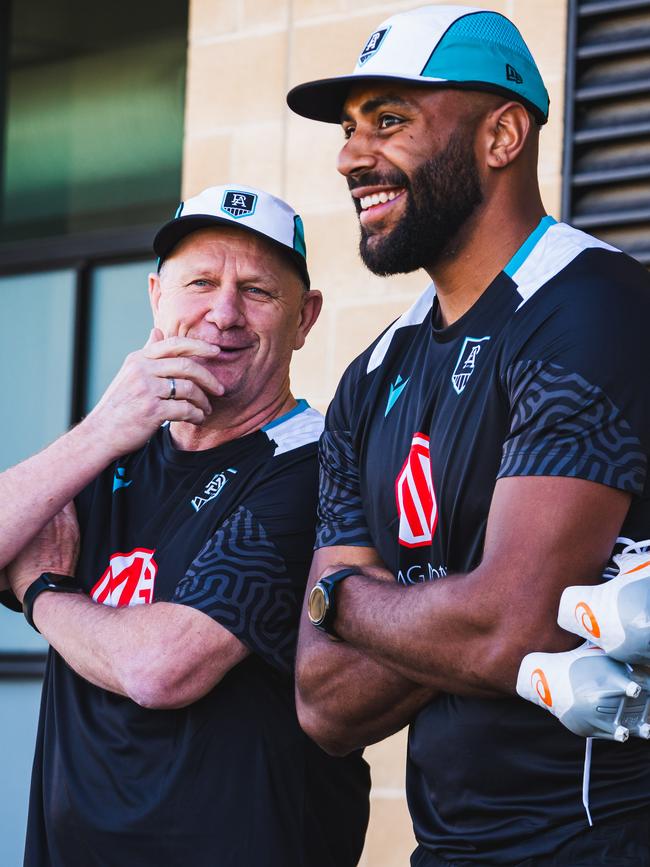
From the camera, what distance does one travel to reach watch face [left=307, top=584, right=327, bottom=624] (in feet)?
9.12

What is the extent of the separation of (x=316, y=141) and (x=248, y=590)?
235 centimetres

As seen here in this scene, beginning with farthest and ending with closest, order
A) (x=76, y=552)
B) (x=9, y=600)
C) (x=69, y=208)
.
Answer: (x=69, y=208) → (x=9, y=600) → (x=76, y=552)

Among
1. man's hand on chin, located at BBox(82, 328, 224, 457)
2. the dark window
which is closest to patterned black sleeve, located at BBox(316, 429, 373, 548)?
man's hand on chin, located at BBox(82, 328, 224, 457)

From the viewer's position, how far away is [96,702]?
325 cm

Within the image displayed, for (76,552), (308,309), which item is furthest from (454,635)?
(308,309)

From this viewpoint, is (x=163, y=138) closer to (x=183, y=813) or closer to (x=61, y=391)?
(x=61, y=391)

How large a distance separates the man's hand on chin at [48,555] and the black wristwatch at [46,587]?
0.8 inches

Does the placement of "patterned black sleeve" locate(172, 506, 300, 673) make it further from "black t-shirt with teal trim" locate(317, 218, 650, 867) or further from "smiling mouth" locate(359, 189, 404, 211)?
"smiling mouth" locate(359, 189, 404, 211)

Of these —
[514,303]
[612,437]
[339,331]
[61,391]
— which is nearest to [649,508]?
[612,437]

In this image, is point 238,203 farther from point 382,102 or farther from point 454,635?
point 454,635

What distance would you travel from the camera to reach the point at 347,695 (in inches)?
111

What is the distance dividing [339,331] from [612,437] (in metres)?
2.45

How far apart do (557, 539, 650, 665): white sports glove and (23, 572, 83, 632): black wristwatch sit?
4.43 feet

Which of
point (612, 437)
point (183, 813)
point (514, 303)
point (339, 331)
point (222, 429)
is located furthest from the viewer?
point (339, 331)
